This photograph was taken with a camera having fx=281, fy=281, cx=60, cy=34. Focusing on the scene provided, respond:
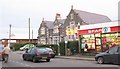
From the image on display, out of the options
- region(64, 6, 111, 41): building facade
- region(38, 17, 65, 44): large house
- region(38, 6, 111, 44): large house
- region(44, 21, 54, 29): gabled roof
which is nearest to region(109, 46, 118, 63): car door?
region(38, 6, 111, 44): large house

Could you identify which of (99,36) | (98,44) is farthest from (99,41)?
(99,36)

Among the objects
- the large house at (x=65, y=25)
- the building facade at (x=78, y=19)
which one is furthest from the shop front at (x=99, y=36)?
the building facade at (x=78, y=19)

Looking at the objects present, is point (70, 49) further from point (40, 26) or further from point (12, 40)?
point (12, 40)

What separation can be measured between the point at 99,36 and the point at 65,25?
33505mm

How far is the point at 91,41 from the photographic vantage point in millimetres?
38875

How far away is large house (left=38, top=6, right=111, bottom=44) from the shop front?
1628cm

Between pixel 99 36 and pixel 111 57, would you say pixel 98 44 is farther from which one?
pixel 111 57

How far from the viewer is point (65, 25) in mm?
70375

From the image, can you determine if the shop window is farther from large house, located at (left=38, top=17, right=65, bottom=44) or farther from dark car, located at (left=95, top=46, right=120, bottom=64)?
large house, located at (left=38, top=17, right=65, bottom=44)

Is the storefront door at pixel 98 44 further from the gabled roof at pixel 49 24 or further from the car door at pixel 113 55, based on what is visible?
the gabled roof at pixel 49 24

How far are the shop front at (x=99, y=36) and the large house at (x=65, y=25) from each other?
16278 mm

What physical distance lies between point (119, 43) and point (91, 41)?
18.7 feet

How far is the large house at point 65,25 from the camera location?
64188 millimetres

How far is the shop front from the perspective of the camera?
3466 cm
